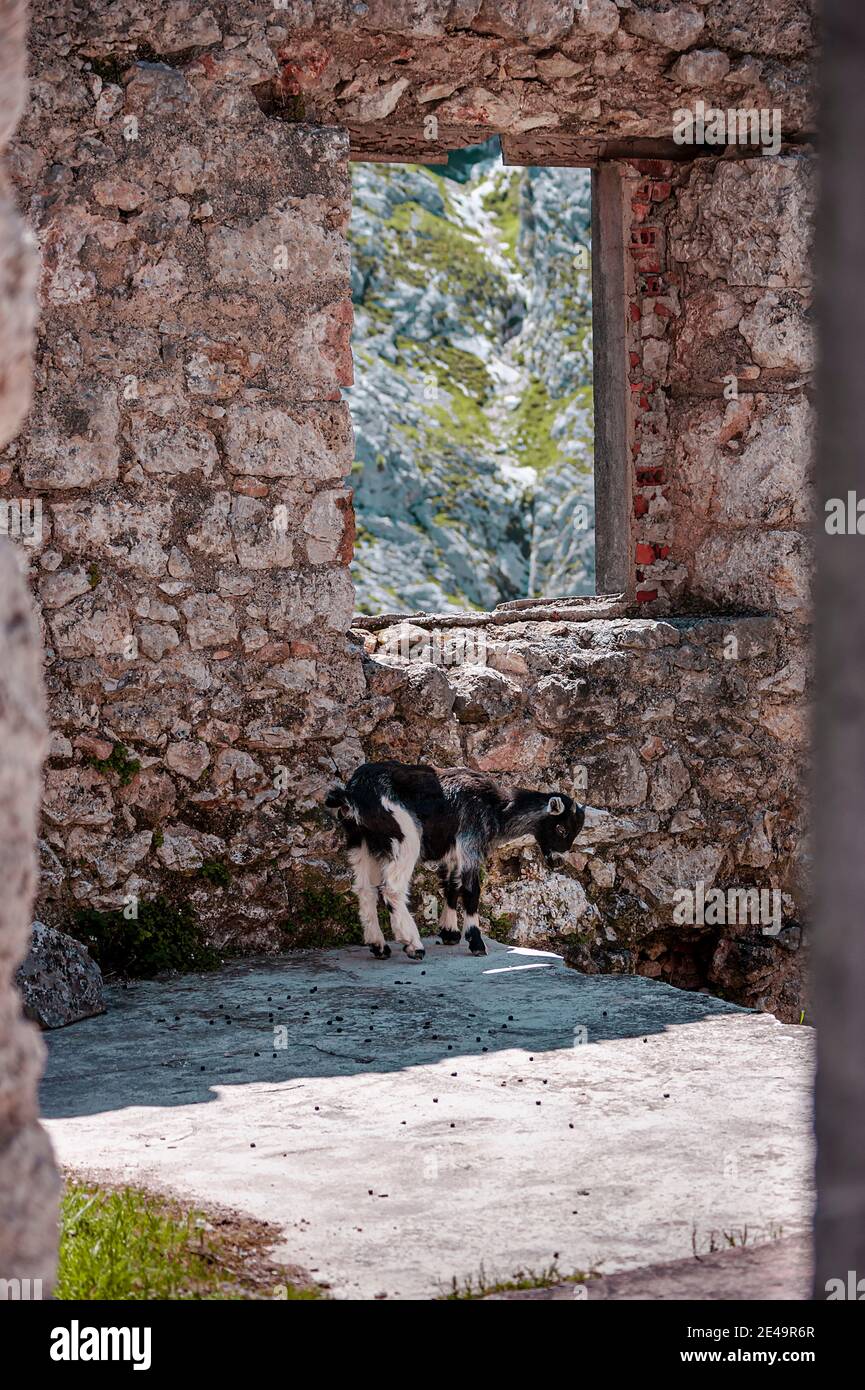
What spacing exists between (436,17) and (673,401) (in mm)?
2125

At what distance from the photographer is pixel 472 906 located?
6.36m

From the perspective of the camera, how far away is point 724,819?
7.46m

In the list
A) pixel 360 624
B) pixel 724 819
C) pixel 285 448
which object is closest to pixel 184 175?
pixel 285 448

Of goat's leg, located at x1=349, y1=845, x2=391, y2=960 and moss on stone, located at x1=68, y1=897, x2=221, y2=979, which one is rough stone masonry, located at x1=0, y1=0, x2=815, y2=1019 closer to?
moss on stone, located at x1=68, y1=897, x2=221, y2=979

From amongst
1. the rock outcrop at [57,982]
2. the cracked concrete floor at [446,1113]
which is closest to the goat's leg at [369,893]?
the cracked concrete floor at [446,1113]

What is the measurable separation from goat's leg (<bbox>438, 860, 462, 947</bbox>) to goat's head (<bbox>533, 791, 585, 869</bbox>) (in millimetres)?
420

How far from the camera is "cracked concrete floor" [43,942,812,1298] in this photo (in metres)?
3.32

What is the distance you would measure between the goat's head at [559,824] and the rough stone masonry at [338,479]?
0.29 meters
